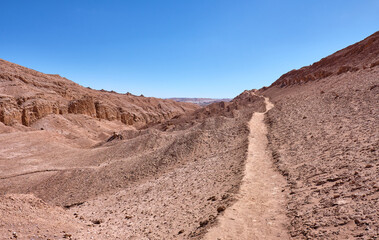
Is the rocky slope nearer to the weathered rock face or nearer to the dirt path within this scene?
the dirt path

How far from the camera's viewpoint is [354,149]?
309 inches

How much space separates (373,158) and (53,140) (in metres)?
29.2

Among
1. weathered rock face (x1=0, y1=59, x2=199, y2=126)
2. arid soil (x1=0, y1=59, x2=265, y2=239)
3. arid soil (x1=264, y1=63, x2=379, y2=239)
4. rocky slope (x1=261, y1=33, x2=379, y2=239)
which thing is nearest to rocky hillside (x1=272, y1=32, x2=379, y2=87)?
arid soil (x1=0, y1=59, x2=265, y2=239)

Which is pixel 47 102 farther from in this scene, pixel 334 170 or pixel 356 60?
pixel 356 60

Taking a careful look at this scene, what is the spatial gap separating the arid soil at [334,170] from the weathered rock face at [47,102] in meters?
37.0

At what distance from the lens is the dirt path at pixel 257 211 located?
4.93 metres

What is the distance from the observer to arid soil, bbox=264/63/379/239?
435 centimetres

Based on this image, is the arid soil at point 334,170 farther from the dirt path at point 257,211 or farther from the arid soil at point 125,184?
the arid soil at point 125,184

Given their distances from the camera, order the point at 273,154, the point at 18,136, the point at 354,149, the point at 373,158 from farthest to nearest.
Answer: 1. the point at 18,136
2. the point at 273,154
3. the point at 354,149
4. the point at 373,158

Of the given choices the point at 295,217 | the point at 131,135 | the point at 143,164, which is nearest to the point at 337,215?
the point at 295,217

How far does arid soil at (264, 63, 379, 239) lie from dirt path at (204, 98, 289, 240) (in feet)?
1.00

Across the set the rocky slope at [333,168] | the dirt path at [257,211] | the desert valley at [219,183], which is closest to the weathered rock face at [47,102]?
the desert valley at [219,183]

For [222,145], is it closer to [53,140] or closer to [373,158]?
[373,158]

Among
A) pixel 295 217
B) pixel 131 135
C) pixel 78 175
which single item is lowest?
pixel 295 217
